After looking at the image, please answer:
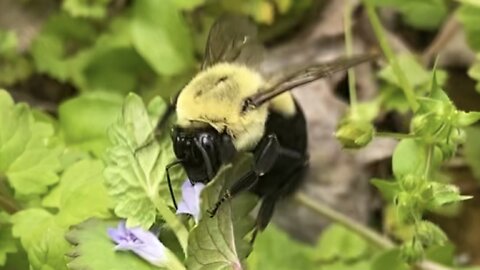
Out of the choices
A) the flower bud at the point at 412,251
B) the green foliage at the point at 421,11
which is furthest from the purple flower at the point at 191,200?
the green foliage at the point at 421,11

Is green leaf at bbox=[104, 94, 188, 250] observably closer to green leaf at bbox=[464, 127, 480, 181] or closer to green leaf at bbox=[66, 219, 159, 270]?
green leaf at bbox=[66, 219, 159, 270]

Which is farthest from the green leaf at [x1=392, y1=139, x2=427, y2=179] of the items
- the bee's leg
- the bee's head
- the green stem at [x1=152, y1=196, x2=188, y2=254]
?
the green stem at [x1=152, y1=196, x2=188, y2=254]

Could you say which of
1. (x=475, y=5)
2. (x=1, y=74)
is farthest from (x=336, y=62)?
(x=1, y=74)

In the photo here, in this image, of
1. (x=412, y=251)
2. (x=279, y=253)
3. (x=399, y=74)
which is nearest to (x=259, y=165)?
(x=412, y=251)

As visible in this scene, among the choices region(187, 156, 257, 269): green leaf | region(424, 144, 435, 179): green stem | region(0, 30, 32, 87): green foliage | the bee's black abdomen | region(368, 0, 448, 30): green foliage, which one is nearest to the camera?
region(187, 156, 257, 269): green leaf

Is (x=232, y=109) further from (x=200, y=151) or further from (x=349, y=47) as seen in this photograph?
(x=349, y=47)

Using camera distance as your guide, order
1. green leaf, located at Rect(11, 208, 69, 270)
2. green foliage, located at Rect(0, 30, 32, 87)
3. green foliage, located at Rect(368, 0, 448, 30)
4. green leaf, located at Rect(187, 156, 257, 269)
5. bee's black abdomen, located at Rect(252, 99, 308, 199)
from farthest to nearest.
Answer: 1. green foliage, located at Rect(0, 30, 32, 87)
2. green foliage, located at Rect(368, 0, 448, 30)
3. bee's black abdomen, located at Rect(252, 99, 308, 199)
4. green leaf, located at Rect(11, 208, 69, 270)
5. green leaf, located at Rect(187, 156, 257, 269)

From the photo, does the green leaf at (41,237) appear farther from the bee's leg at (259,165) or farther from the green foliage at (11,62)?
the green foliage at (11,62)
